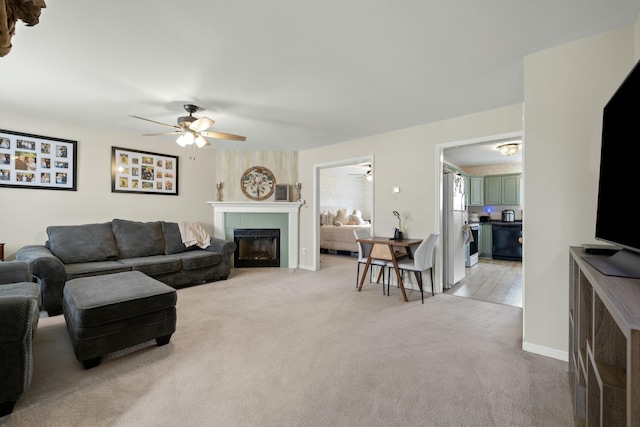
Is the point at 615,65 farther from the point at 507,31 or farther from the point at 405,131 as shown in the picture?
the point at 405,131

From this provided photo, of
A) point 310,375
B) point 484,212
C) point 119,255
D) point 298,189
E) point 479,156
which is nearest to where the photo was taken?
point 310,375

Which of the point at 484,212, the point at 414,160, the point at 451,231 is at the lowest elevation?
the point at 451,231

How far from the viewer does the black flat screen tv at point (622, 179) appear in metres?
1.13

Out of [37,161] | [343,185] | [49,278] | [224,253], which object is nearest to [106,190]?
[37,161]

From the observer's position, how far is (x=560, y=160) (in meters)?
2.04

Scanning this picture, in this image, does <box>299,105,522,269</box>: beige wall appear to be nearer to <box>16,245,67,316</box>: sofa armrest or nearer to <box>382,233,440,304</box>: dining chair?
<box>382,233,440,304</box>: dining chair

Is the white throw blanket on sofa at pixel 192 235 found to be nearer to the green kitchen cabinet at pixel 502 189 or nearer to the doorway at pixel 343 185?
the doorway at pixel 343 185

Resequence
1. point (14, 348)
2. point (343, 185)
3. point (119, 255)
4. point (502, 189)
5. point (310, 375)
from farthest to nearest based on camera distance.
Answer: point (343, 185) < point (502, 189) < point (119, 255) < point (310, 375) < point (14, 348)

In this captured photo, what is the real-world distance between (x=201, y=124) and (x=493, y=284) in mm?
4517

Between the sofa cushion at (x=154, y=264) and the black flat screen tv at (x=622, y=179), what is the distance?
409cm

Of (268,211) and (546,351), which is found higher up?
(268,211)

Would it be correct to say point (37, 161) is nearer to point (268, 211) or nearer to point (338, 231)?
point (268, 211)

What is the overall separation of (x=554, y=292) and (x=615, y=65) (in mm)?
1602

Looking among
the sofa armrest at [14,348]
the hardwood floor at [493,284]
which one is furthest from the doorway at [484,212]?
the sofa armrest at [14,348]
